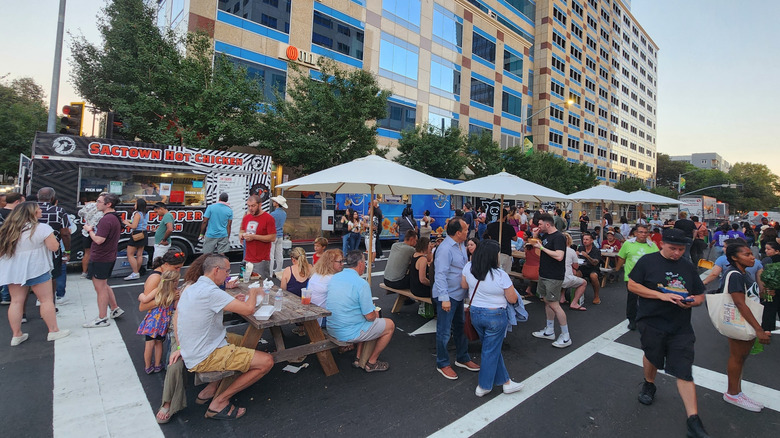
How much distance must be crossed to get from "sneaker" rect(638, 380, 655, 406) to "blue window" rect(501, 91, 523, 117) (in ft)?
113

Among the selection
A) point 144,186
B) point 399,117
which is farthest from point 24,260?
point 399,117

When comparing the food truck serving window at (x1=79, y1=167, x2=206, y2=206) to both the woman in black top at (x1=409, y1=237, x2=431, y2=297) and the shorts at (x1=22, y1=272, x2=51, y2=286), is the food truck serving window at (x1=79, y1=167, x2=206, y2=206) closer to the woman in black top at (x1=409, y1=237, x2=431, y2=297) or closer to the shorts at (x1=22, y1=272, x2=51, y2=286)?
the shorts at (x1=22, y1=272, x2=51, y2=286)

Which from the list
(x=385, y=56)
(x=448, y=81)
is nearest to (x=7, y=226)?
(x=385, y=56)

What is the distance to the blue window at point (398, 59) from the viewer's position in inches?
949

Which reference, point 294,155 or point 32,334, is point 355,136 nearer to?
point 294,155

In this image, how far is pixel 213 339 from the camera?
10.4ft

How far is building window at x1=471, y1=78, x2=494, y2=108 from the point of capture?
31234 millimetres

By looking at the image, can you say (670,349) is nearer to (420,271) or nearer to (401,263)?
(420,271)

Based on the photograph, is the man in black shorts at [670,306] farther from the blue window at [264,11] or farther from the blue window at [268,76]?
the blue window at [264,11]

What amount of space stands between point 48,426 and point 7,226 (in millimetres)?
2833

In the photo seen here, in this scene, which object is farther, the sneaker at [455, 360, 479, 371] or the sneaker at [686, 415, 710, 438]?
the sneaker at [455, 360, 479, 371]

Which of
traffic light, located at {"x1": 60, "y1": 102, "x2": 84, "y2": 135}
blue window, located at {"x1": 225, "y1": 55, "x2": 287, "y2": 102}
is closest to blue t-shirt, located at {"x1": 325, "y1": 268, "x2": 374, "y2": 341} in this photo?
traffic light, located at {"x1": 60, "y1": 102, "x2": 84, "y2": 135}

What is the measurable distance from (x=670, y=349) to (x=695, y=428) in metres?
0.66

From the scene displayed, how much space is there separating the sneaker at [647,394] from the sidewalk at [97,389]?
15.4 feet
